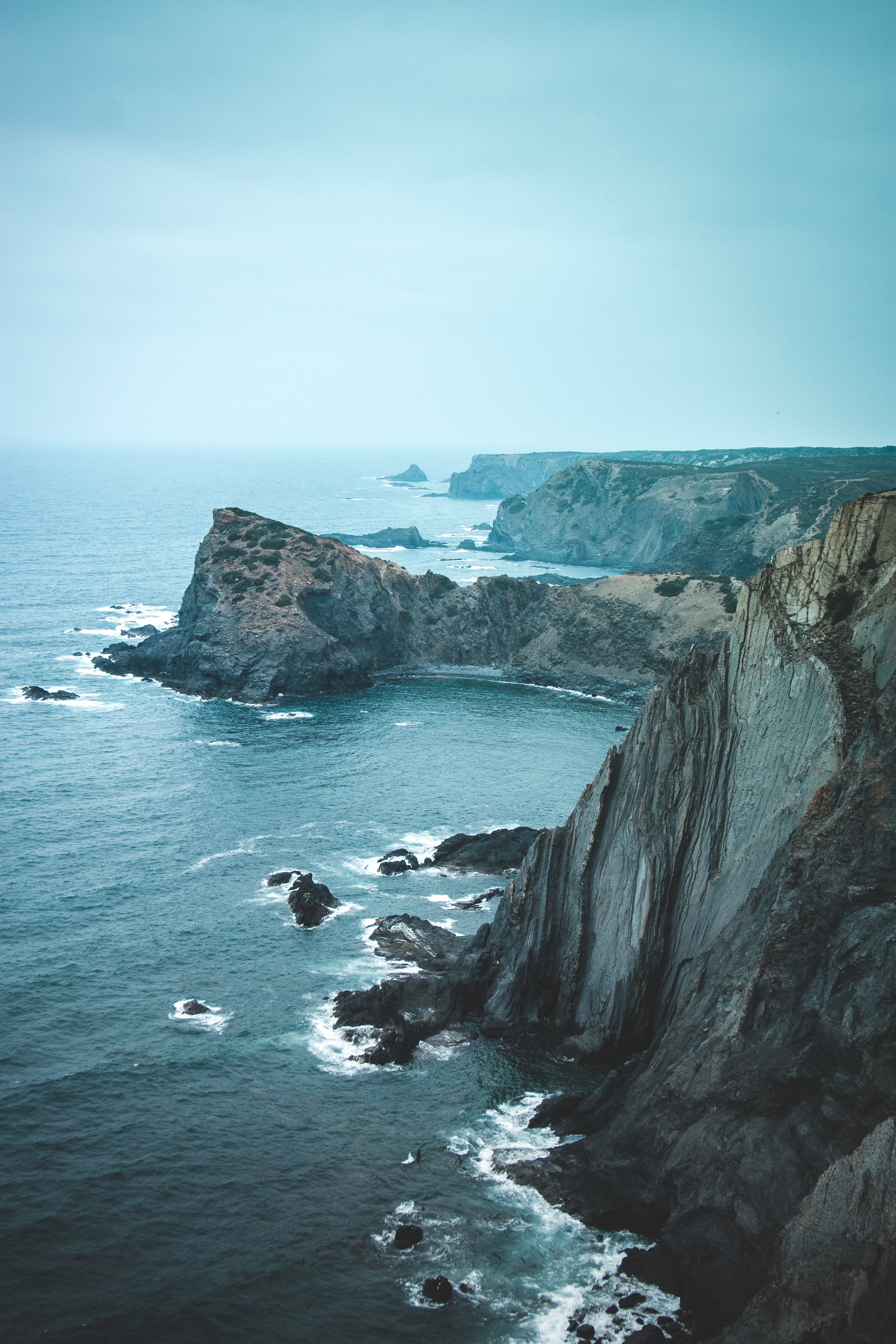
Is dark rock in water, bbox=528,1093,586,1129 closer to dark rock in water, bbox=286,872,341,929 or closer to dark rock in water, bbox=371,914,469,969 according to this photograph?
dark rock in water, bbox=371,914,469,969

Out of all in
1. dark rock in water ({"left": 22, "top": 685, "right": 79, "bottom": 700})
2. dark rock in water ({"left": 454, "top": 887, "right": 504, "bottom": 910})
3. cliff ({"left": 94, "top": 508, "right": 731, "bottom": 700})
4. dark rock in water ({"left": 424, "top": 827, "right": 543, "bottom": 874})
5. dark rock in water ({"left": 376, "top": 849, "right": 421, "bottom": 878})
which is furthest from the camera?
cliff ({"left": 94, "top": 508, "right": 731, "bottom": 700})

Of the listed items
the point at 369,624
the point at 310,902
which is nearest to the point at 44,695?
the point at 369,624

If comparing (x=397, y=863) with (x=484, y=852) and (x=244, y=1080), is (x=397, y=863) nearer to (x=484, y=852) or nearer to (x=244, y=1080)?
(x=484, y=852)

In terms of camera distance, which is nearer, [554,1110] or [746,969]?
[746,969]

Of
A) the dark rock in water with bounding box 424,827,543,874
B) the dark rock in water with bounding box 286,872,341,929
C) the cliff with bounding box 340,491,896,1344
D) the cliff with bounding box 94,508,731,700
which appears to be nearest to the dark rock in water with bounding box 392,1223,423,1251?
the cliff with bounding box 340,491,896,1344

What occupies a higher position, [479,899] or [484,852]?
[484,852]

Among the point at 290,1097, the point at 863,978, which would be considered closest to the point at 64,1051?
the point at 290,1097

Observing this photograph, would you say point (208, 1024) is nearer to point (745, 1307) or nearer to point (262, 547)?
point (745, 1307)
